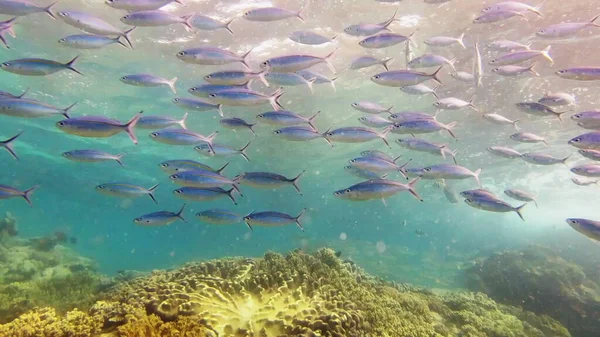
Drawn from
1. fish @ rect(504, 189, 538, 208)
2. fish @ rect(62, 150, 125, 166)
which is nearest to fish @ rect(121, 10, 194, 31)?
fish @ rect(62, 150, 125, 166)

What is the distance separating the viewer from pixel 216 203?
63.8m

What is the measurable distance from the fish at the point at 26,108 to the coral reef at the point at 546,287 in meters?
16.3

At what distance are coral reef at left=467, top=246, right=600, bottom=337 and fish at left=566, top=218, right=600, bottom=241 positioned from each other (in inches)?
340

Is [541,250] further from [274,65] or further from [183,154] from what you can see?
[183,154]

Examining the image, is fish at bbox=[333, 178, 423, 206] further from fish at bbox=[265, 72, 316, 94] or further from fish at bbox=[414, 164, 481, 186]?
fish at bbox=[265, 72, 316, 94]

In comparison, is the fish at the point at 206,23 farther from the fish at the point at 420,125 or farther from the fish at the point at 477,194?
the fish at the point at 477,194

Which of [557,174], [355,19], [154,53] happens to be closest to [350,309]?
[355,19]

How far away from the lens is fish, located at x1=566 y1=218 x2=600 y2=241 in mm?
5637

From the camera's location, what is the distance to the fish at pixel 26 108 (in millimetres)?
5055

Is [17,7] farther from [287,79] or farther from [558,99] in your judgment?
[558,99]

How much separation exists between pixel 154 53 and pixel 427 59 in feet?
44.9

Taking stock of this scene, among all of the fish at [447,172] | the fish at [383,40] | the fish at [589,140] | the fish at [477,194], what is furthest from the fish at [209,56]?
the fish at [589,140]

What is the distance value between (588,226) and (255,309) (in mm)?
5849

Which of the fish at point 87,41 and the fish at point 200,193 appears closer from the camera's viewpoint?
the fish at point 87,41
